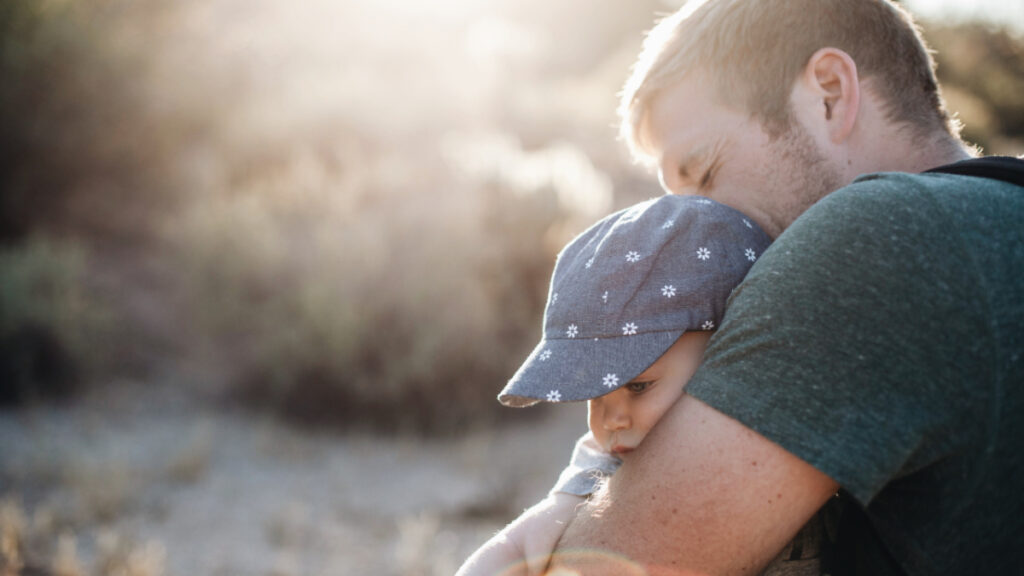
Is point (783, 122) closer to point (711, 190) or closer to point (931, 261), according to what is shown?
point (711, 190)

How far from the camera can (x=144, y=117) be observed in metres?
7.78

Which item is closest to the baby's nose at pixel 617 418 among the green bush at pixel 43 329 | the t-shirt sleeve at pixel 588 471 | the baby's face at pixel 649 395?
the baby's face at pixel 649 395

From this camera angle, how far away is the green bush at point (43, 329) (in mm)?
5020

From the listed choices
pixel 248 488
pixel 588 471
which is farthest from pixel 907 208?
pixel 248 488

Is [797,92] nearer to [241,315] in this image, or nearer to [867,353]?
[867,353]

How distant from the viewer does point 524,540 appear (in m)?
1.47

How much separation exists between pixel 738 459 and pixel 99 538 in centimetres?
370

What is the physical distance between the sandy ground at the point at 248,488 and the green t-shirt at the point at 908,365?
3.03m

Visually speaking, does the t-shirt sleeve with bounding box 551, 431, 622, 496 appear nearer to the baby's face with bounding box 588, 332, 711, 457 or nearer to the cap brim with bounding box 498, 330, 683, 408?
the baby's face with bounding box 588, 332, 711, 457

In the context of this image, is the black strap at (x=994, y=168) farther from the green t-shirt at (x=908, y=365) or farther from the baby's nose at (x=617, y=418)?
the baby's nose at (x=617, y=418)

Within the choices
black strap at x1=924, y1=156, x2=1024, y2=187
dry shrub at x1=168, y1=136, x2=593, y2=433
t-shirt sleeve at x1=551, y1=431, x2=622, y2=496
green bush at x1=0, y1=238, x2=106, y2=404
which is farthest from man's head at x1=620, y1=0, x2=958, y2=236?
green bush at x1=0, y1=238, x2=106, y2=404

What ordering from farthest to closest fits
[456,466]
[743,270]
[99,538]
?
[456,466]
[99,538]
[743,270]

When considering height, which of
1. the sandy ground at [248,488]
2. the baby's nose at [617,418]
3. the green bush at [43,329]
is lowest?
the sandy ground at [248,488]

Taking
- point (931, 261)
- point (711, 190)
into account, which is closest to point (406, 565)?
point (711, 190)
